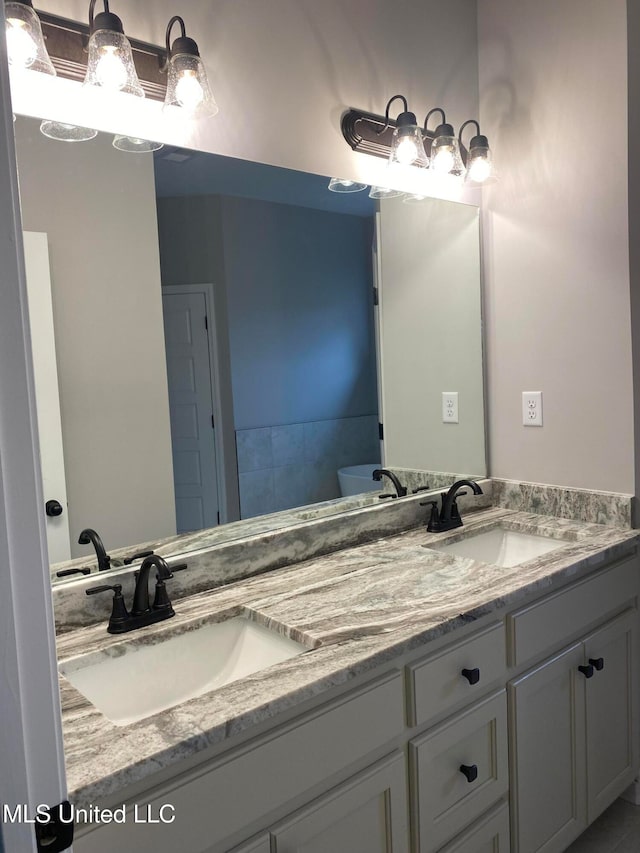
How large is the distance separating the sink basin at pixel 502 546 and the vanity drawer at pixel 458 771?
1.92 ft

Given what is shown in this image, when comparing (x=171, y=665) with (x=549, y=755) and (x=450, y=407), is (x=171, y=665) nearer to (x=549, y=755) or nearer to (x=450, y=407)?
(x=549, y=755)

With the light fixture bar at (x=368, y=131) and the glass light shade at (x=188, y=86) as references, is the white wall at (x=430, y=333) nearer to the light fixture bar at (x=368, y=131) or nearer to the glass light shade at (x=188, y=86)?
the light fixture bar at (x=368, y=131)

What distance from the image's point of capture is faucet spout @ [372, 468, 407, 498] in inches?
81.9

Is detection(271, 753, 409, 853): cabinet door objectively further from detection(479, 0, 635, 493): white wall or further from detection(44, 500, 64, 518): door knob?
detection(479, 0, 635, 493): white wall

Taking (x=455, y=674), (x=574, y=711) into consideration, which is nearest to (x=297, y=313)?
(x=455, y=674)

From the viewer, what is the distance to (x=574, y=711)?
5.89 feet

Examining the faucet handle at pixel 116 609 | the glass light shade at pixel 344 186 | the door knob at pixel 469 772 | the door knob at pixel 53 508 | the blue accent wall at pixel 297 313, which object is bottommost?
the door knob at pixel 469 772

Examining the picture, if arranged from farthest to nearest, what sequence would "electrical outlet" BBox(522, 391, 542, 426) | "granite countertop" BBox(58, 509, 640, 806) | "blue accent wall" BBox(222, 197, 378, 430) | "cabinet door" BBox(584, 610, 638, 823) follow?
"electrical outlet" BBox(522, 391, 542, 426) < "cabinet door" BBox(584, 610, 638, 823) < "blue accent wall" BBox(222, 197, 378, 430) < "granite countertop" BBox(58, 509, 640, 806)

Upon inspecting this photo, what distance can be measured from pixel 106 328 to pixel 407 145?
1.10m

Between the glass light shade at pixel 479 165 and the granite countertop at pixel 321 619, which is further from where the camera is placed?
the glass light shade at pixel 479 165

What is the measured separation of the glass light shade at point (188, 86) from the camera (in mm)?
1471

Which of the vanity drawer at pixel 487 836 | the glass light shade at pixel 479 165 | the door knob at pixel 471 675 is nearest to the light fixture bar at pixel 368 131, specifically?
the glass light shade at pixel 479 165

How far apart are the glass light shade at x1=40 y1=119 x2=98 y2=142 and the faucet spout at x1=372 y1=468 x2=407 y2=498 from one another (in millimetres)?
1226

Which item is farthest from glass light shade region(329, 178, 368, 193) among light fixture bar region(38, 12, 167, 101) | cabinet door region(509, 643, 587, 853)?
cabinet door region(509, 643, 587, 853)
